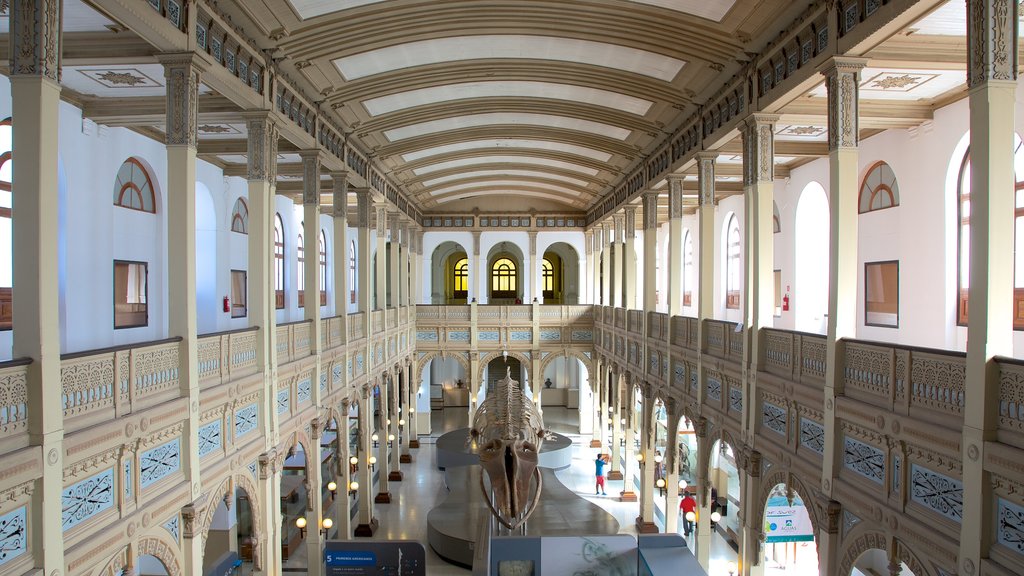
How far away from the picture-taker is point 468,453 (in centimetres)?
2188

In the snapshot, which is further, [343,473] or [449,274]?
[449,274]

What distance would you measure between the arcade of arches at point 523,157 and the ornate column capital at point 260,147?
10cm

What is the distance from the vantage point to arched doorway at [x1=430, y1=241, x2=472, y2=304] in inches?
1436

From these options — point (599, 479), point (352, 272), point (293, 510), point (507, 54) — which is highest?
point (507, 54)

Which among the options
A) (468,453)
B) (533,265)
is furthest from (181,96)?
(533,265)

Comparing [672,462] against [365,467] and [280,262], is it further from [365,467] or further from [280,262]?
[280,262]

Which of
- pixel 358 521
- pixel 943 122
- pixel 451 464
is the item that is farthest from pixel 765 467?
pixel 451 464

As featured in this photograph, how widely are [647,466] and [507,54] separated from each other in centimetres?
1091

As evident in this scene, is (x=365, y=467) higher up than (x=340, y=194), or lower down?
lower down

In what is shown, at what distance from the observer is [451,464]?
22.2m

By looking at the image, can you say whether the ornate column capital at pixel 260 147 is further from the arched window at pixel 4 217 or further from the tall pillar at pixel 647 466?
the tall pillar at pixel 647 466

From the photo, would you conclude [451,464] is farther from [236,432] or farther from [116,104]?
[116,104]

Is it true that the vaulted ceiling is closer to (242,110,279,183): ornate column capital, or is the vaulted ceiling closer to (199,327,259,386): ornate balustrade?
(242,110,279,183): ornate column capital

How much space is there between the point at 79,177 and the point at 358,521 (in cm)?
1099
